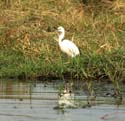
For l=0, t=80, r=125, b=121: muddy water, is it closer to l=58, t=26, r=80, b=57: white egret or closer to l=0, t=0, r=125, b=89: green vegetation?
l=0, t=0, r=125, b=89: green vegetation

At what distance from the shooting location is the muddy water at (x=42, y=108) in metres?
11.4

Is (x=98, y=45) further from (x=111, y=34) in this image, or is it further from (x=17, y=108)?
(x=17, y=108)

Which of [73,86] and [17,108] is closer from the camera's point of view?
[17,108]

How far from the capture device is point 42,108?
12.3 meters

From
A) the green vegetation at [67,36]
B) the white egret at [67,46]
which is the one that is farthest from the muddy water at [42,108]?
the white egret at [67,46]

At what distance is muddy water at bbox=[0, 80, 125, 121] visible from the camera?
11.4 m

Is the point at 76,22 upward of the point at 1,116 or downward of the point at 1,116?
upward

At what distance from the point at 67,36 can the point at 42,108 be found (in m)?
8.40

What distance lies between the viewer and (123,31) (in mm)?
19922

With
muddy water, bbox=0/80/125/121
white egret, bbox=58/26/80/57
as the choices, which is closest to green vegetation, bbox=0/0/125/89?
white egret, bbox=58/26/80/57

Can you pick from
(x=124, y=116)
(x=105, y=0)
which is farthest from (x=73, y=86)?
(x=105, y=0)

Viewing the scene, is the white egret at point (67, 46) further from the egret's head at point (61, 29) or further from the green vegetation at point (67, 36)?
the green vegetation at point (67, 36)

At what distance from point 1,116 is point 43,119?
0.65 m

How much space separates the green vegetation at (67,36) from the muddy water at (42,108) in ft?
3.79
